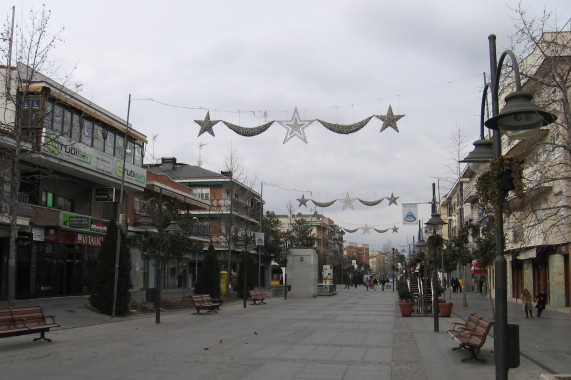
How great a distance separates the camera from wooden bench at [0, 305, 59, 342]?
12836 millimetres

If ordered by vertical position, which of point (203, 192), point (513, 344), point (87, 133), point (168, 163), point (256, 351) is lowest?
point (256, 351)


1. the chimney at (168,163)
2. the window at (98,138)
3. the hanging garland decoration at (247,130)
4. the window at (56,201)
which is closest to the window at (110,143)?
the window at (98,138)

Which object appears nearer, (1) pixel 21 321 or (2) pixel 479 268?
(1) pixel 21 321

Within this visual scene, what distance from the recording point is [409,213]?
1416 inches

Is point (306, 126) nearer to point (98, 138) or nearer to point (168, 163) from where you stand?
point (98, 138)

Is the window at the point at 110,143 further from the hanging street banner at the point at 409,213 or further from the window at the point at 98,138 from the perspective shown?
the hanging street banner at the point at 409,213

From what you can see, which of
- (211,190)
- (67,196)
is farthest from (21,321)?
(211,190)

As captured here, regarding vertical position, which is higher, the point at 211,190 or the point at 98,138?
the point at 98,138

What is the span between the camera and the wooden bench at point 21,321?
42.1 feet

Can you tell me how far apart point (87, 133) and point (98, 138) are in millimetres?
1075

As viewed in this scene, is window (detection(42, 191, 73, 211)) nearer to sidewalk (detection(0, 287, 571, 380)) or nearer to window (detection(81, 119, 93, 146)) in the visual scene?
window (detection(81, 119, 93, 146))

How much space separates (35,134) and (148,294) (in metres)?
10.1

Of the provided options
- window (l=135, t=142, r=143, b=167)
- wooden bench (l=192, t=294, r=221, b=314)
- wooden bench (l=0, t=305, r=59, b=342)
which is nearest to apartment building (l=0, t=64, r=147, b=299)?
window (l=135, t=142, r=143, b=167)

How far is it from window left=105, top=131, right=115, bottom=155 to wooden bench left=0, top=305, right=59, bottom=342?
20699 millimetres
